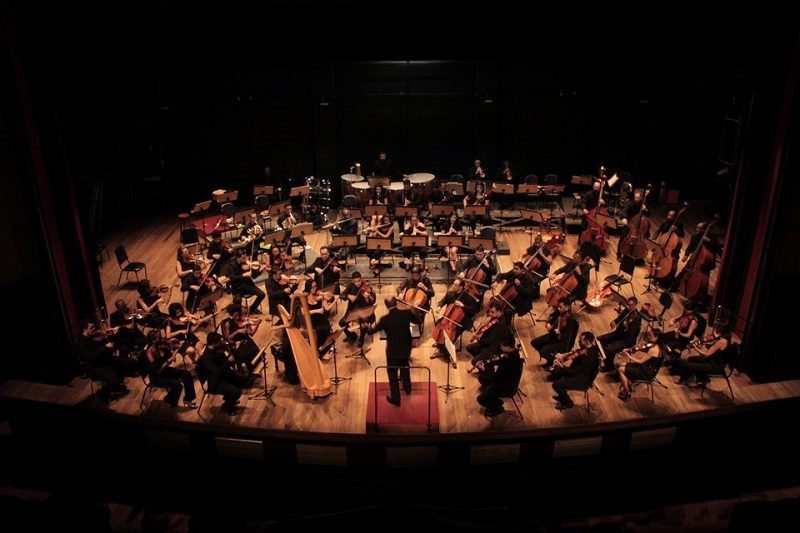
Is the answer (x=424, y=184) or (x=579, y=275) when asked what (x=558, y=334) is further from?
(x=424, y=184)

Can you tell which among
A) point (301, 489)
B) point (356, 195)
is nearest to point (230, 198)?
point (356, 195)

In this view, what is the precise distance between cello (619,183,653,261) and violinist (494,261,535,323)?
122 inches

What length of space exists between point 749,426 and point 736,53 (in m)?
5.58

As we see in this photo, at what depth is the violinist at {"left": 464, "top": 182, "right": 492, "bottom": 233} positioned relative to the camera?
564 inches

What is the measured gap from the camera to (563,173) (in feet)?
58.2

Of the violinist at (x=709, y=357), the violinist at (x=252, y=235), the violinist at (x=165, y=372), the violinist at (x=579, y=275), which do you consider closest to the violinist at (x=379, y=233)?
the violinist at (x=252, y=235)

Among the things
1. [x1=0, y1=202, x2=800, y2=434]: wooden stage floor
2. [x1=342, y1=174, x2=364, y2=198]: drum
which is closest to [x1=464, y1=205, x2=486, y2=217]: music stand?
[x1=342, y1=174, x2=364, y2=198]: drum

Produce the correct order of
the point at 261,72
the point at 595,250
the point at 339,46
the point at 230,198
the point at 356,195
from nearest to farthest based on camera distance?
the point at 339,46
the point at 595,250
the point at 230,198
the point at 356,195
the point at 261,72

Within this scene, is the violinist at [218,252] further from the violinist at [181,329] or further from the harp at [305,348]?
the harp at [305,348]

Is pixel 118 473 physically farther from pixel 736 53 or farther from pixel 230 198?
pixel 736 53

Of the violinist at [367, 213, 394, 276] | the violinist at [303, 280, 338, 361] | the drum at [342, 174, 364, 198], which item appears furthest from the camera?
the drum at [342, 174, 364, 198]

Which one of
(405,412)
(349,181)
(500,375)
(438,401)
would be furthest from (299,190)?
(500,375)

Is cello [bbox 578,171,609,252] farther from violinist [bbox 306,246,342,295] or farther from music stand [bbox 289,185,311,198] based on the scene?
music stand [bbox 289,185,311,198]

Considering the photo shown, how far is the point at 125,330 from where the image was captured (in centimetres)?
962
